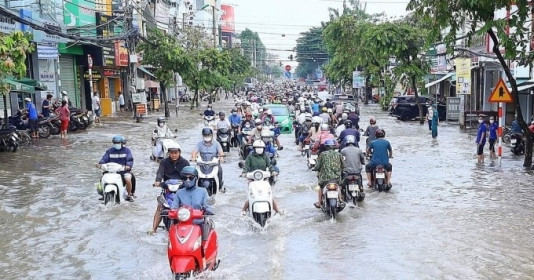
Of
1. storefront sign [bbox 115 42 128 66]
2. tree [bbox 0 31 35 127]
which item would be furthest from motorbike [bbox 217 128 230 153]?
storefront sign [bbox 115 42 128 66]

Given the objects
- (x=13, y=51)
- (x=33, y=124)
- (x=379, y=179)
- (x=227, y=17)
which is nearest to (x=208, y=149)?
(x=379, y=179)

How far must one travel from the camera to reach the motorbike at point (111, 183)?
38.7 feet

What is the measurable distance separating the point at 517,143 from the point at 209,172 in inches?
465

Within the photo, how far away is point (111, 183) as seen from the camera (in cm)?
1193

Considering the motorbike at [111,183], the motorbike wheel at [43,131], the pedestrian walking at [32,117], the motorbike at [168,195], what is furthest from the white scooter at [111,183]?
the motorbike wheel at [43,131]

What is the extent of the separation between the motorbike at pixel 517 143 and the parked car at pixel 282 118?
34.7ft

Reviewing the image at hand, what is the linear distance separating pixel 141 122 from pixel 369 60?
16856 mm

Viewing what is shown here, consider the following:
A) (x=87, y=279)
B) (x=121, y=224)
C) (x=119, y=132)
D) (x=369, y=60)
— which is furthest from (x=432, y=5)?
(x=369, y=60)

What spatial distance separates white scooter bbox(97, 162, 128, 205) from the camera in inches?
465

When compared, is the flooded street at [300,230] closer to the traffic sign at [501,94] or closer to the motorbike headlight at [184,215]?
the motorbike headlight at [184,215]

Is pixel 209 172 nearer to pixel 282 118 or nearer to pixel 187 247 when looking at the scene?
pixel 187 247

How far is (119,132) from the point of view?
2877 cm

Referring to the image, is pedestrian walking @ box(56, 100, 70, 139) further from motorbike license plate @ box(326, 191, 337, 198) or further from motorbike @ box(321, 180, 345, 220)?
motorbike license plate @ box(326, 191, 337, 198)

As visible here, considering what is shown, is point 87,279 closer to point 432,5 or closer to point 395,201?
point 395,201
